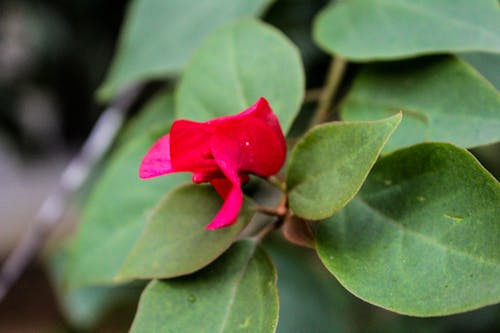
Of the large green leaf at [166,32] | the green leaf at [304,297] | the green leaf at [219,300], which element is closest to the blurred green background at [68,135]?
the green leaf at [304,297]

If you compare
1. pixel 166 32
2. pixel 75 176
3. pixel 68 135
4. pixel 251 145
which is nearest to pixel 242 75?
pixel 251 145

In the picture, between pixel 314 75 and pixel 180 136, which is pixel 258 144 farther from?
pixel 314 75

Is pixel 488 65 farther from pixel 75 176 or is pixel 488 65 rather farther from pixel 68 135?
pixel 68 135

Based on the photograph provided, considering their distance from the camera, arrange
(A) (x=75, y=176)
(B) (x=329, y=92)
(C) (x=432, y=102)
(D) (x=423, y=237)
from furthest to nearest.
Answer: (A) (x=75, y=176)
(B) (x=329, y=92)
(C) (x=432, y=102)
(D) (x=423, y=237)

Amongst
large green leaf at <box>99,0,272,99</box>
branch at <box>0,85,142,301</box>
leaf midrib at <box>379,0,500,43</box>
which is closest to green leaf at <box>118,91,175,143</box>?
large green leaf at <box>99,0,272,99</box>

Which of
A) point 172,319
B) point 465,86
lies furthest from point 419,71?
point 172,319

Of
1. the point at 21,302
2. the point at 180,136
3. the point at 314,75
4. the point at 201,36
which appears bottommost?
the point at 21,302
